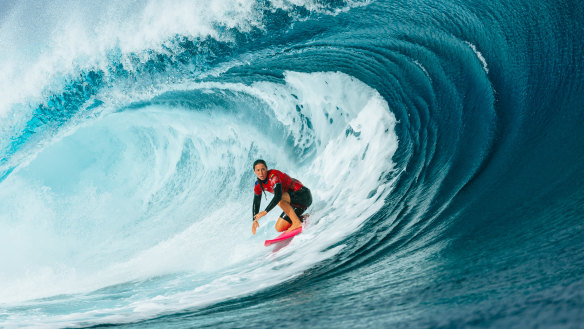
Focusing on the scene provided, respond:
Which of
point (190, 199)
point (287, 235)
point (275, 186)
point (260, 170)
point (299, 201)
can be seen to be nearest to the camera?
point (260, 170)

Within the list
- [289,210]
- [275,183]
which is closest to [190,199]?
[289,210]

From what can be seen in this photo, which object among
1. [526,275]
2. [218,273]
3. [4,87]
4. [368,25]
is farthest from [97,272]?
[526,275]

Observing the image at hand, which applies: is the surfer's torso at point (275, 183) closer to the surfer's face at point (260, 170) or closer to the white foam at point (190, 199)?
the surfer's face at point (260, 170)

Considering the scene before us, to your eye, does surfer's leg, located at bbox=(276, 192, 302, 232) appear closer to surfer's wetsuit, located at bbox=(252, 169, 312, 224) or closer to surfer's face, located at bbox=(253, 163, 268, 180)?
surfer's wetsuit, located at bbox=(252, 169, 312, 224)

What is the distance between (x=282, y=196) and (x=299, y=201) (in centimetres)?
39

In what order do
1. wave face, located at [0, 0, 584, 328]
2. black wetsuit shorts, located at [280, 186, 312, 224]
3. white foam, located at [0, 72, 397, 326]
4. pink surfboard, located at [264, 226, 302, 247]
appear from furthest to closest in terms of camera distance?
black wetsuit shorts, located at [280, 186, 312, 224], pink surfboard, located at [264, 226, 302, 247], white foam, located at [0, 72, 397, 326], wave face, located at [0, 0, 584, 328]

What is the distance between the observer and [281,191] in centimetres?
553

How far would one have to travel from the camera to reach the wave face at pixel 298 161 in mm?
2102

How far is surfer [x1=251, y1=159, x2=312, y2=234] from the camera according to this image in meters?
5.48

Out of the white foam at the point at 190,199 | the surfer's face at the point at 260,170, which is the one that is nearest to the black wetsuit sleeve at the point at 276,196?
the surfer's face at the point at 260,170

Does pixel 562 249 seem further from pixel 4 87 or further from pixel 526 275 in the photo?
pixel 4 87

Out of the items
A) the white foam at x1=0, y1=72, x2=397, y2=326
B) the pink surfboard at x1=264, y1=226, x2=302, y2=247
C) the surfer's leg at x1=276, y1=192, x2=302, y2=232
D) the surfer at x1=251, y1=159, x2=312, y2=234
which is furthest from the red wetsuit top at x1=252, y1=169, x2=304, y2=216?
the white foam at x1=0, y1=72, x2=397, y2=326

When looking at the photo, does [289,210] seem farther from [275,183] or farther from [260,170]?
[260,170]

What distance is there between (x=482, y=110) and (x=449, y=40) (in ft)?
5.96
